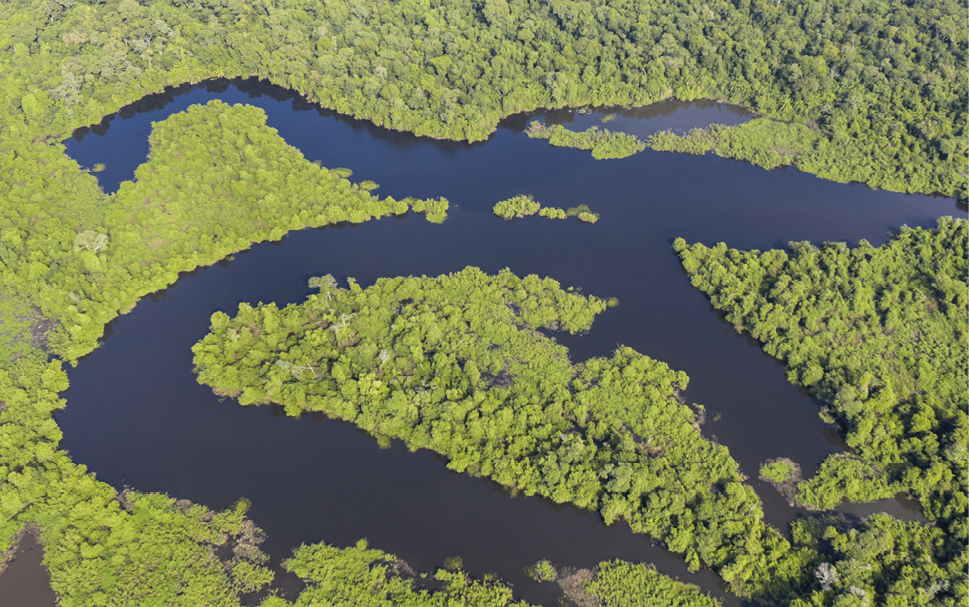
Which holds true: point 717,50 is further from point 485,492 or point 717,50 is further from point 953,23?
point 485,492

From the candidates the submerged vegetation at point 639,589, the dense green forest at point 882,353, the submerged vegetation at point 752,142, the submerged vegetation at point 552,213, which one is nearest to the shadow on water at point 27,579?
the submerged vegetation at point 639,589

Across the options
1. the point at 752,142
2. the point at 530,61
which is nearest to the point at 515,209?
the point at 530,61

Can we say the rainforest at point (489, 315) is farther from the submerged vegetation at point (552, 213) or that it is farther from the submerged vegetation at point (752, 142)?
the submerged vegetation at point (752, 142)

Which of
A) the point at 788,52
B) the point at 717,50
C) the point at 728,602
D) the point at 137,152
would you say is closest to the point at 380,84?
the point at 137,152

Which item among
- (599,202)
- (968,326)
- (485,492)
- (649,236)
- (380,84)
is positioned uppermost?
(380,84)

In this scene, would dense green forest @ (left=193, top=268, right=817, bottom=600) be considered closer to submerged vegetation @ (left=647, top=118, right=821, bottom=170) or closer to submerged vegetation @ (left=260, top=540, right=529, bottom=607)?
submerged vegetation @ (left=260, top=540, right=529, bottom=607)

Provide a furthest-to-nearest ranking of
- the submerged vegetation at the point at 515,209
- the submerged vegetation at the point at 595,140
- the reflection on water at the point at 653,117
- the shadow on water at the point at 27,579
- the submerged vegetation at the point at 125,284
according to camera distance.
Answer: the reflection on water at the point at 653,117
the submerged vegetation at the point at 595,140
the submerged vegetation at the point at 515,209
the submerged vegetation at the point at 125,284
the shadow on water at the point at 27,579

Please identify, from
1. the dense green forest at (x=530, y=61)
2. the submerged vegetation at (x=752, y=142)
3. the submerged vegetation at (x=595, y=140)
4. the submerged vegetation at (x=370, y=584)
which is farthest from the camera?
the submerged vegetation at (x=595, y=140)

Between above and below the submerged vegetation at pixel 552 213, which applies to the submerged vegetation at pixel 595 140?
above

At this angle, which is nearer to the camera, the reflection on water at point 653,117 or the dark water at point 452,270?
the dark water at point 452,270
